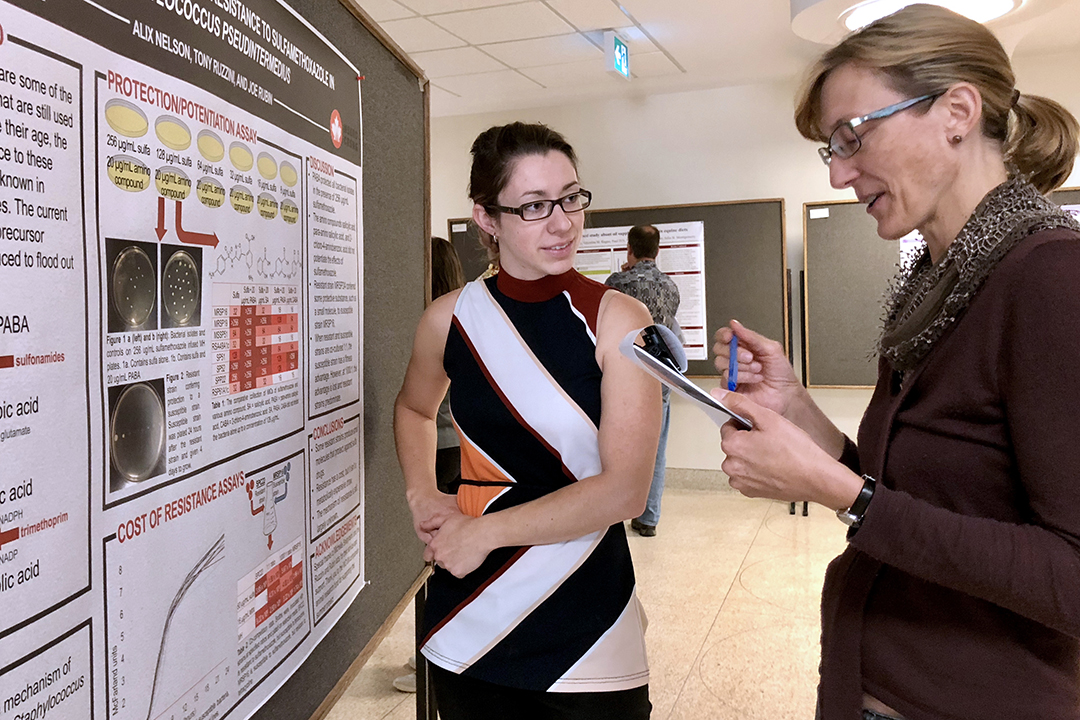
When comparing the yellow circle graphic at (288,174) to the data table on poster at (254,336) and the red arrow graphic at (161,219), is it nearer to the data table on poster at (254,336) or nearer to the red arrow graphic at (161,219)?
the data table on poster at (254,336)

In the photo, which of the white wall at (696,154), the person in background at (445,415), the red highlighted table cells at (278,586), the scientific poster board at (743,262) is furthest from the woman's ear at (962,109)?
the white wall at (696,154)

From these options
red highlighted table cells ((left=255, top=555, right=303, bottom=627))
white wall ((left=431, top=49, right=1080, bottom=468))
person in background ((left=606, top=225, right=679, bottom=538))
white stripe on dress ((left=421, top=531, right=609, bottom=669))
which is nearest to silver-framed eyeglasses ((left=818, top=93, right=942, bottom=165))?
white stripe on dress ((left=421, top=531, right=609, bottom=669))

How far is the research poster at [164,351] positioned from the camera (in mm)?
564

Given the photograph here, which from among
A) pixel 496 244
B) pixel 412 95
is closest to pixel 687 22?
pixel 412 95

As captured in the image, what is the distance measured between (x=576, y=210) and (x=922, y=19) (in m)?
0.56

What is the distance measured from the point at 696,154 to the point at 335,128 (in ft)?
15.4

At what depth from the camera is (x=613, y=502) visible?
1.14m

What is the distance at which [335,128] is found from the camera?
1.16m

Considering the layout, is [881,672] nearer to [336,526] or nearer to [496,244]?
[336,526]

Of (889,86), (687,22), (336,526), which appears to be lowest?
(336,526)

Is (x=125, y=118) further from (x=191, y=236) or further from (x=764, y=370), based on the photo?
(x=764, y=370)

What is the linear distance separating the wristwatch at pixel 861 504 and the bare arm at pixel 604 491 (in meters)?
0.36

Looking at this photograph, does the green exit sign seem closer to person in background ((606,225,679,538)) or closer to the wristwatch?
person in background ((606,225,679,538))

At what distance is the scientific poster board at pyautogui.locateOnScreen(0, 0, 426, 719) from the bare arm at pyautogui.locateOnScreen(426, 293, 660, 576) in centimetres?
22
